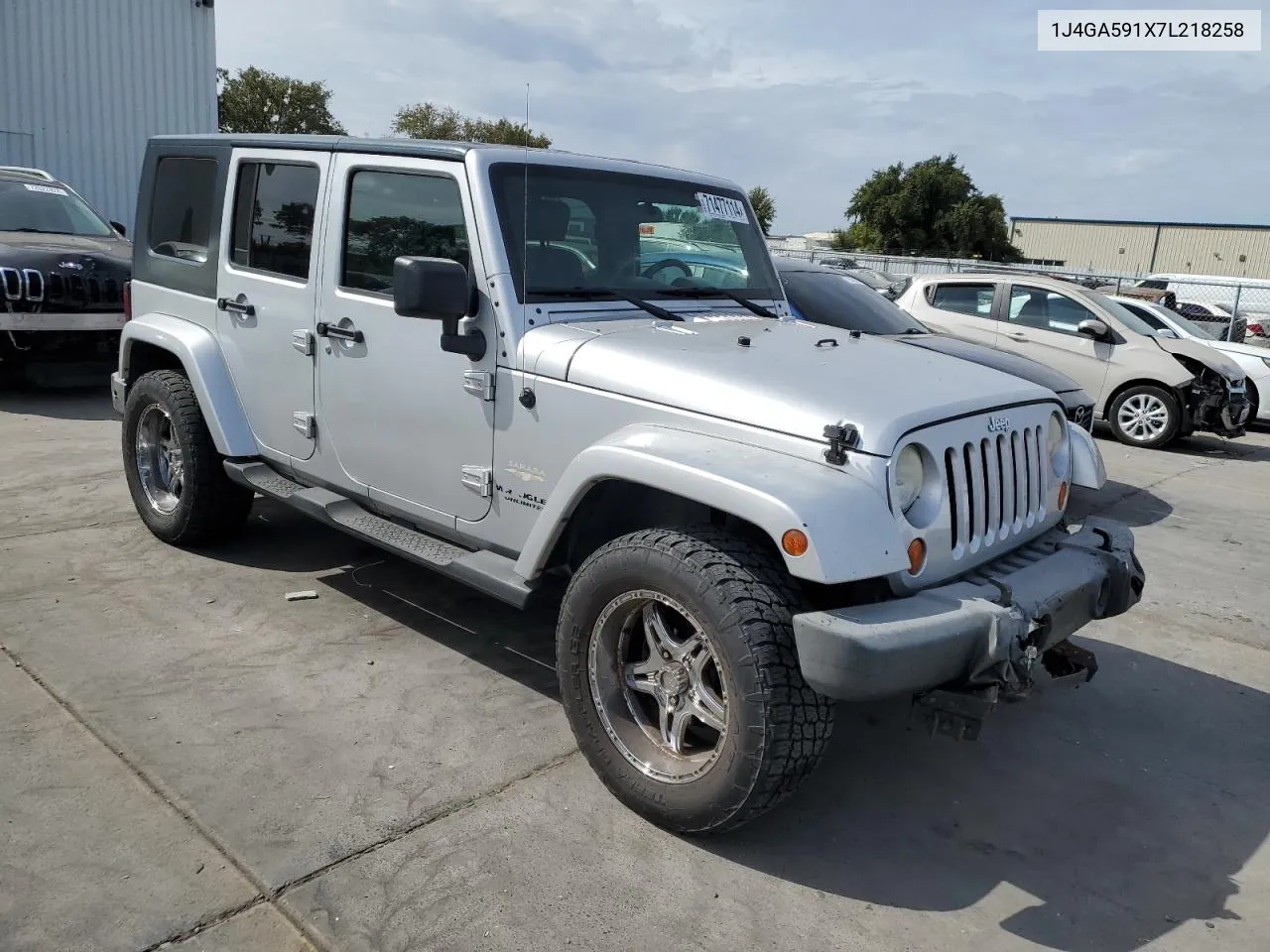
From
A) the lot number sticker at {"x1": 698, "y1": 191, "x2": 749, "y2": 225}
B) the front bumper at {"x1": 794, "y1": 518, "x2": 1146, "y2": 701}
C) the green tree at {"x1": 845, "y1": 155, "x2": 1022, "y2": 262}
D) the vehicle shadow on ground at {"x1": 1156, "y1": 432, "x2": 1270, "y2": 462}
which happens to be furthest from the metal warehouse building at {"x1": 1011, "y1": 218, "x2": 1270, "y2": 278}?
the front bumper at {"x1": 794, "y1": 518, "x2": 1146, "y2": 701}

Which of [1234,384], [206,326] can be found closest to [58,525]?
[206,326]

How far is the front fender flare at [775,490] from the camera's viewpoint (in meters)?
2.64

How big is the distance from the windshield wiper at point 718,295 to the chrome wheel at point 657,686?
4.85 ft

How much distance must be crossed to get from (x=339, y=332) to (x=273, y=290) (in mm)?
560

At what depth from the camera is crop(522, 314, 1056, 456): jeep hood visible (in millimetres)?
2941

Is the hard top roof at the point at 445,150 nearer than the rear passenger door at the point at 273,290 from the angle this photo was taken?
Yes

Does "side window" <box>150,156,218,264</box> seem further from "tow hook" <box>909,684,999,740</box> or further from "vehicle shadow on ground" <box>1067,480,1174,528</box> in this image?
"vehicle shadow on ground" <box>1067,480,1174,528</box>

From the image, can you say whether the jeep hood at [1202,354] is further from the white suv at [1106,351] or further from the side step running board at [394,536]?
the side step running board at [394,536]

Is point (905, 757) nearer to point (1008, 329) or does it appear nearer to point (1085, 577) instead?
point (1085, 577)

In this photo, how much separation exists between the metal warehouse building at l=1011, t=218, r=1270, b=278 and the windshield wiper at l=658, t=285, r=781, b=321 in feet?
175

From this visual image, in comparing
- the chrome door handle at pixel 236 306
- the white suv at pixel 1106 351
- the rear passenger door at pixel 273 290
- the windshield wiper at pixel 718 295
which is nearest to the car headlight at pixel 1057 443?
the windshield wiper at pixel 718 295

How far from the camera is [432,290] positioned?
10.8 feet

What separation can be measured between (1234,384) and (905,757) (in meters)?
8.17

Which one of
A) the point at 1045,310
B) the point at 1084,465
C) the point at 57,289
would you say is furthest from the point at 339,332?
the point at 1045,310
